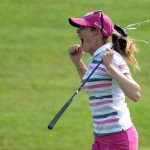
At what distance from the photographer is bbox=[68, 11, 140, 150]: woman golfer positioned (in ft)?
17.7

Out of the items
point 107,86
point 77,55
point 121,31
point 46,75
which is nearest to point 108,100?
point 107,86

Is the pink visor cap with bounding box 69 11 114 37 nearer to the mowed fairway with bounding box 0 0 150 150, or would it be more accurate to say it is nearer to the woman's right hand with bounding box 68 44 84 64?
the woman's right hand with bounding box 68 44 84 64

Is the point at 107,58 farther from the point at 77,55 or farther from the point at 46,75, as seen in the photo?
the point at 46,75

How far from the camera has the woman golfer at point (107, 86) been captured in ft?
17.7

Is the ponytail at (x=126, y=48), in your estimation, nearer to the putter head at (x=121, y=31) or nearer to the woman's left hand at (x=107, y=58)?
the putter head at (x=121, y=31)

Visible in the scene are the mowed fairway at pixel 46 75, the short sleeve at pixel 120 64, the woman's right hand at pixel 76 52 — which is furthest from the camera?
the mowed fairway at pixel 46 75

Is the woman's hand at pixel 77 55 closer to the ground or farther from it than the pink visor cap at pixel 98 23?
closer to the ground

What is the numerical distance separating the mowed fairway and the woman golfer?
15.8 feet

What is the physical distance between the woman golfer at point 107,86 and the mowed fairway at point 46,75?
4.82 meters

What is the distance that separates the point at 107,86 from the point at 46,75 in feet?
28.7

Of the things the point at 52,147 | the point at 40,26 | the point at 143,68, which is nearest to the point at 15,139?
the point at 52,147

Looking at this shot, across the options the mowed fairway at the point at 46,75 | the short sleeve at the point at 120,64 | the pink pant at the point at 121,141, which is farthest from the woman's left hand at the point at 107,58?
the mowed fairway at the point at 46,75

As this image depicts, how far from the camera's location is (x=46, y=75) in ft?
46.3

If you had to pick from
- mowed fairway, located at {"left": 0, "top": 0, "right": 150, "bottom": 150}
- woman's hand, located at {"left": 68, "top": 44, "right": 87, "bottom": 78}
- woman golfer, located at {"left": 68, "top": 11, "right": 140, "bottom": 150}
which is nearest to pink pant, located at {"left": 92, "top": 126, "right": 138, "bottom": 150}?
woman golfer, located at {"left": 68, "top": 11, "right": 140, "bottom": 150}
